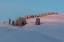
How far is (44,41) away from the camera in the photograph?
1018cm

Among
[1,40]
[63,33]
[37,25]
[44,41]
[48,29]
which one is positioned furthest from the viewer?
[37,25]

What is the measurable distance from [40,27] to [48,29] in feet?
3.17

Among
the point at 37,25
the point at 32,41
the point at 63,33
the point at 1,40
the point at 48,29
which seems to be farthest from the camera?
the point at 37,25

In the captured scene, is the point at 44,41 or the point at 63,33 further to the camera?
the point at 63,33

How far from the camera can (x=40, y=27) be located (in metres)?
17.6

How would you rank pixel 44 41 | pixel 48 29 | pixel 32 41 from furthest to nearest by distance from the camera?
1. pixel 48 29
2. pixel 44 41
3. pixel 32 41

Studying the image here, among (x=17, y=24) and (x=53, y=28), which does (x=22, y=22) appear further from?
(x=53, y=28)

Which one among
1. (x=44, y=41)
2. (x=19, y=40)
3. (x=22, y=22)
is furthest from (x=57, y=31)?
(x=19, y=40)

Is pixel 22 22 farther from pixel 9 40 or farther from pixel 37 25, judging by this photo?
pixel 9 40

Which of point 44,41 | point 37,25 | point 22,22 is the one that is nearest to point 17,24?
point 22,22

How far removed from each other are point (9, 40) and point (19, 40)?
453 mm

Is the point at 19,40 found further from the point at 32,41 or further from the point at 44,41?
the point at 44,41

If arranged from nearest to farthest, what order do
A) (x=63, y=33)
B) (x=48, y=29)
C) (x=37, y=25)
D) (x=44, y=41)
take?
(x=44, y=41) → (x=63, y=33) → (x=48, y=29) → (x=37, y=25)

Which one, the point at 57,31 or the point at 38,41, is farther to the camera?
the point at 57,31
